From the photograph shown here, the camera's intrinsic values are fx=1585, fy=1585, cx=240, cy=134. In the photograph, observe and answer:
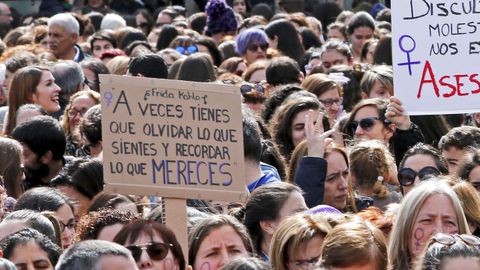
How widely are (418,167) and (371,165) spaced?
410 mm

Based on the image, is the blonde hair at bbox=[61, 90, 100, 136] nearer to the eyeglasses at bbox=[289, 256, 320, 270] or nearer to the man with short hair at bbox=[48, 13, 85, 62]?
the man with short hair at bbox=[48, 13, 85, 62]

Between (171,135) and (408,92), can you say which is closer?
(171,135)

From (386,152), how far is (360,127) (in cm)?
92

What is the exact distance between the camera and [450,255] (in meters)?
6.00

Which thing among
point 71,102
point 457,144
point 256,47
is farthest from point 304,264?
point 256,47

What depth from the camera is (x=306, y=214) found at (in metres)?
7.11

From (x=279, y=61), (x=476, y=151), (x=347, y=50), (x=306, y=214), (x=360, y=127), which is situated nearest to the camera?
(x=306, y=214)

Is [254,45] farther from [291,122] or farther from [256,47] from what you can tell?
[291,122]

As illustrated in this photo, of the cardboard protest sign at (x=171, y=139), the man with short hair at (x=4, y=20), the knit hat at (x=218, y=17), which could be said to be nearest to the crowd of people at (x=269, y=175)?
the cardboard protest sign at (x=171, y=139)

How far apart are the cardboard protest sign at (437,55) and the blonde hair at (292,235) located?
1933mm

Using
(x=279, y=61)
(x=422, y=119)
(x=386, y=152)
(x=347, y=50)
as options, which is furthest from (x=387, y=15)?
(x=386, y=152)

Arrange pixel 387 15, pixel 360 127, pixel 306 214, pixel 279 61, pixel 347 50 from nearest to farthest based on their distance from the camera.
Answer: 1. pixel 306 214
2. pixel 360 127
3. pixel 279 61
4. pixel 347 50
5. pixel 387 15

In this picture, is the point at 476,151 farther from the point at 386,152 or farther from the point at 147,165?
the point at 147,165

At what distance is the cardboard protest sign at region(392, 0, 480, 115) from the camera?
344 inches
